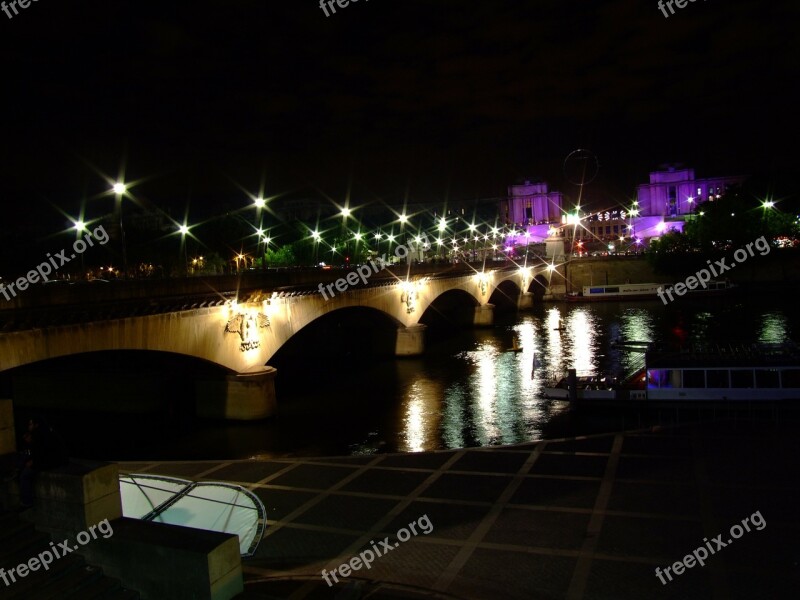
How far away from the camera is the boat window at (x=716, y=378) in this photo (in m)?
28.2

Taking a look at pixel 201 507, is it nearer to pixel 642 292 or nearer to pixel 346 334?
pixel 346 334

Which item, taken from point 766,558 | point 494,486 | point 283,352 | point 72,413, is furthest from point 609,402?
point 283,352

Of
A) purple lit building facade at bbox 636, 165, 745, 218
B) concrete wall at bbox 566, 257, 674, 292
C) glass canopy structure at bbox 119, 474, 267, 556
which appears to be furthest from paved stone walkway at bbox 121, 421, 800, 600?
purple lit building facade at bbox 636, 165, 745, 218

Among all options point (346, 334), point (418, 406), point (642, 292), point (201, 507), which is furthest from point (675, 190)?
point (201, 507)

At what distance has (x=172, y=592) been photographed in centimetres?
1025

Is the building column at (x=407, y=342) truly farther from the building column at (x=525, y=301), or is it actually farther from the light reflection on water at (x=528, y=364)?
the building column at (x=525, y=301)

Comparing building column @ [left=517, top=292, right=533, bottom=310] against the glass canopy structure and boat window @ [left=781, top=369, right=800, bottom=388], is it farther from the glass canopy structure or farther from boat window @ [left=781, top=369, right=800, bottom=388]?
the glass canopy structure

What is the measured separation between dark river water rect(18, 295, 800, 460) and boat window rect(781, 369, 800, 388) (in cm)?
667

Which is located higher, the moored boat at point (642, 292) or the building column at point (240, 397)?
the moored boat at point (642, 292)

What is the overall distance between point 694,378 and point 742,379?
75.2 inches

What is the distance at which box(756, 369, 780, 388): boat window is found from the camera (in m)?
27.8

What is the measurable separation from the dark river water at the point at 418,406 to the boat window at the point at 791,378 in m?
6.67

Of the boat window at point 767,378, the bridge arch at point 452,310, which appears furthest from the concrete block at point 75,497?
the bridge arch at point 452,310

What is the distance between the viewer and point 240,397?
3175 centimetres
